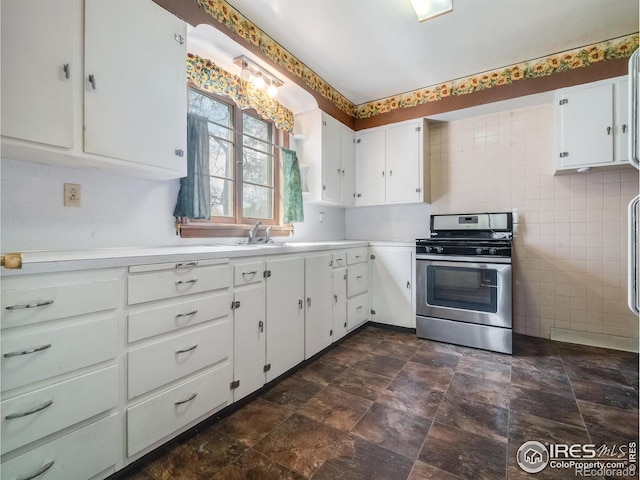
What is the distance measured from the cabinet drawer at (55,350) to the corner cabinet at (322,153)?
2319mm

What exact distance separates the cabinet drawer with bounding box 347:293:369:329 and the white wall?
1653mm

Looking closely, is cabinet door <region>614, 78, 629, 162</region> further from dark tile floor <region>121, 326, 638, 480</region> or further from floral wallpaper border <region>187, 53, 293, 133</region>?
floral wallpaper border <region>187, 53, 293, 133</region>

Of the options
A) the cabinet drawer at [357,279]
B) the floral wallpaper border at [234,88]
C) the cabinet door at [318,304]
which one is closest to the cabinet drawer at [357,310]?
the cabinet drawer at [357,279]

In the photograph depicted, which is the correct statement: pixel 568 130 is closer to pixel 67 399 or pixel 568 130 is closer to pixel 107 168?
pixel 107 168

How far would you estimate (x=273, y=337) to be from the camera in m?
2.02

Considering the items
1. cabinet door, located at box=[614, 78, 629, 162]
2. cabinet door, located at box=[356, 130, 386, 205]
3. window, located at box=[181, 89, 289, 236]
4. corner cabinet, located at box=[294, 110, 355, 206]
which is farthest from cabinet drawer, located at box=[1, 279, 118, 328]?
cabinet door, located at box=[614, 78, 629, 162]

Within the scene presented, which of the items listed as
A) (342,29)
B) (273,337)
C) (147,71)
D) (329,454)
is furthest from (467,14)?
(329,454)

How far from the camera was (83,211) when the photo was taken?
1.56 metres

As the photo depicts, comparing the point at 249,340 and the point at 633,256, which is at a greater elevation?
the point at 633,256

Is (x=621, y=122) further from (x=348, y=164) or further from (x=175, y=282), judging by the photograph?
(x=175, y=282)

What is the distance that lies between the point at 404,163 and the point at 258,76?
73.2 inches

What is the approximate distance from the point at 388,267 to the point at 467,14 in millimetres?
2309

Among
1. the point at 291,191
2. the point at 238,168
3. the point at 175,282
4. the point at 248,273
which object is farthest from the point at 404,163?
the point at 175,282

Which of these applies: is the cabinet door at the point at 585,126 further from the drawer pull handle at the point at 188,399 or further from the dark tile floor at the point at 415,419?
the drawer pull handle at the point at 188,399
